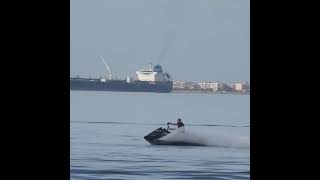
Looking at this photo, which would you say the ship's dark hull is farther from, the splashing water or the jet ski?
the jet ski

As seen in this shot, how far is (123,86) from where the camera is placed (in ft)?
114

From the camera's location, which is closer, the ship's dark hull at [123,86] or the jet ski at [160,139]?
the jet ski at [160,139]

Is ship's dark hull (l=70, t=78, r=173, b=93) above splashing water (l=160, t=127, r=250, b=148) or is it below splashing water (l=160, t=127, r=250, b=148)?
above

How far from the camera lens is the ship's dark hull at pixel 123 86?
32.7 meters

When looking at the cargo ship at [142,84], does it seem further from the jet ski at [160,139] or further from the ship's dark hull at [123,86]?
the jet ski at [160,139]

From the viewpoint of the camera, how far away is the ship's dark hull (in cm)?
3269

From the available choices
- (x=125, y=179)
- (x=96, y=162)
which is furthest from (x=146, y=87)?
(x=125, y=179)

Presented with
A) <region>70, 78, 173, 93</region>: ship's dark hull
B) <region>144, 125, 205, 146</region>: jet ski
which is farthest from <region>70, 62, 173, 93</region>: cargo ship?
<region>144, 125, 205, 146</region>: jet ski

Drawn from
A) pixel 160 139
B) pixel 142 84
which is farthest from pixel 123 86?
pixel 160 139

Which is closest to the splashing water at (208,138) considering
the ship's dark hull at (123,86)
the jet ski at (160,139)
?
the jet ski at (160,139)
